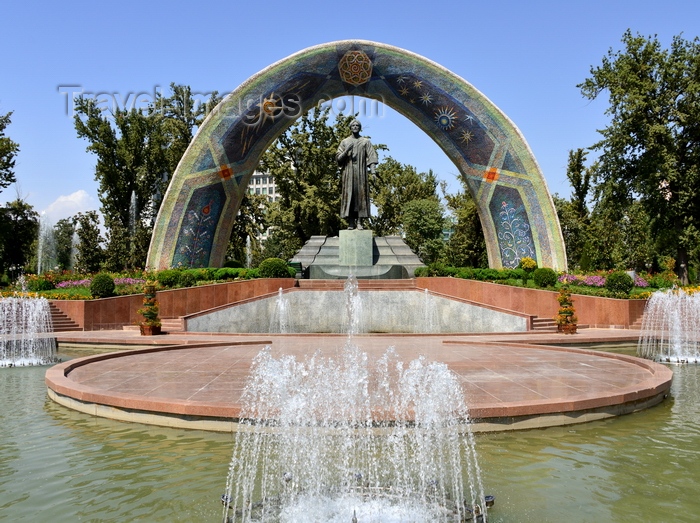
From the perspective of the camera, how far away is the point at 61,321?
52.1 ft

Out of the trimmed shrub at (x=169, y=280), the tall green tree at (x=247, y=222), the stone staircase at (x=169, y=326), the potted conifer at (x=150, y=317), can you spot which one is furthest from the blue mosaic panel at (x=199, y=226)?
the tall green tree at (x=247, y=222)

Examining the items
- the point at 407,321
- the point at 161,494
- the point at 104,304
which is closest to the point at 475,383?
the point at 161,494

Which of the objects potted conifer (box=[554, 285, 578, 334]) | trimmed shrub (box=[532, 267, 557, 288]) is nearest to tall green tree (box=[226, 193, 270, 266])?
trimmed shrub (box=[532, 267, 557, 288])

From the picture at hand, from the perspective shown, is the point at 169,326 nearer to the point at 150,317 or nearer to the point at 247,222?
the point at 150,317

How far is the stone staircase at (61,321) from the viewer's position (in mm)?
15703

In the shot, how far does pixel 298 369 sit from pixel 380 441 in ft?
8.08

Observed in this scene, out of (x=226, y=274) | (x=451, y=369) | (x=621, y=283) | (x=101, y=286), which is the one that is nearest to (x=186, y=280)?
(x=226, y=274)

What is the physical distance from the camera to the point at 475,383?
7164 millimetres

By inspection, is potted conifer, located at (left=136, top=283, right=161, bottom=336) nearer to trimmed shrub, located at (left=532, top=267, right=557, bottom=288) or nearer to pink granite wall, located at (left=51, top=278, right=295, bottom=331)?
pink granite wall, located at (left=51, top=278, right=295, bottom=331)

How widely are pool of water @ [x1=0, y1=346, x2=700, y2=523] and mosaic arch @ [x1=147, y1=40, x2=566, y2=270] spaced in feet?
57.0

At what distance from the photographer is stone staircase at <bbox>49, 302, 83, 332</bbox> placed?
15.7 metres

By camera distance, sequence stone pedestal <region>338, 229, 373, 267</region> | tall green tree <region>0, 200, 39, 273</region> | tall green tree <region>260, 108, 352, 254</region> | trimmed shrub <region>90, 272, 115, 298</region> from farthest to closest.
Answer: tall green tree <region>0, 200, 39, 273</region> → tall green tree <region>260, 108, 352, 254</region> → stone pedestal <region>338, 229, 373, 267</region> → trimmed shrub <region>90, 272, 115, 298</region>

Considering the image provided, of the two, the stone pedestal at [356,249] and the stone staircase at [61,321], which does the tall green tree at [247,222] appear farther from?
the stone staircase at [61,321]

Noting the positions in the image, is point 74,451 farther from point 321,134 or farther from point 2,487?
point 321,134
